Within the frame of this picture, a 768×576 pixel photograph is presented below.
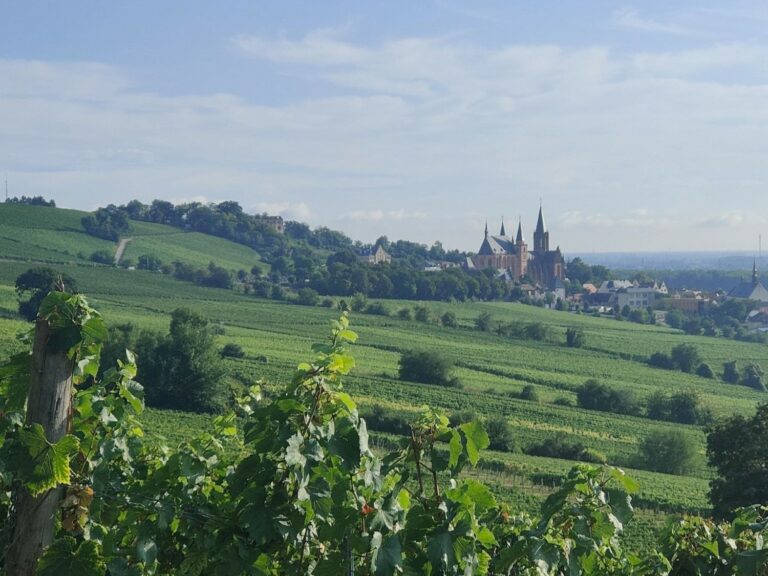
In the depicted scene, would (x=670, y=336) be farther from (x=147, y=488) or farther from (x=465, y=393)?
(x=147, y=488)

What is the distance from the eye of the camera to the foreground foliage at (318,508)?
354cm

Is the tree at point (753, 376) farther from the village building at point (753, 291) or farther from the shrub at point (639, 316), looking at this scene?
the village building at point (753, 291)

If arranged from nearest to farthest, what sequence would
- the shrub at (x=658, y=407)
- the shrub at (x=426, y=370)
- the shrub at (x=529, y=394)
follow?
the shrub at (x=658, y=407) → the shrub at (x=529, y=394) → the shrub at (x=426, y=370)

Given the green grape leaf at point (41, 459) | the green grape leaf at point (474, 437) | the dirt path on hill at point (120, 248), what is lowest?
the green grape leaf at point (41, 459)

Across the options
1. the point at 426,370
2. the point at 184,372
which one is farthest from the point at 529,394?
the point at 184,372

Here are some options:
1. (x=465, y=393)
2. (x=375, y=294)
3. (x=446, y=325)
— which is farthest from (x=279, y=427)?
(x=375, y=294)

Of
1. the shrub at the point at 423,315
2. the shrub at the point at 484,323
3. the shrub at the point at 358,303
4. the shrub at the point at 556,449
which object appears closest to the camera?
the shrub at the point at 556,449

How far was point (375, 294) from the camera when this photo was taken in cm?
10756

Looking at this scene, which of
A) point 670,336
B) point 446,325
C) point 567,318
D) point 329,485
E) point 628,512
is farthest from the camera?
point 567,318

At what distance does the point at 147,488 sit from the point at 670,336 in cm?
9562

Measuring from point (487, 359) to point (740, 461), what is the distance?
4000cm

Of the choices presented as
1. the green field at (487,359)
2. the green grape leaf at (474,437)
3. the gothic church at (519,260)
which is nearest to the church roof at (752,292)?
the gothic church at (519,260)

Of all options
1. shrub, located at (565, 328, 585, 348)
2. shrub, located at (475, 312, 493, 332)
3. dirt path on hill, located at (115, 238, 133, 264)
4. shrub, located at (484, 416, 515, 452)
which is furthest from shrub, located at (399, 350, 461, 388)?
dirt path on hill, located at (115, 238, 133, 264)

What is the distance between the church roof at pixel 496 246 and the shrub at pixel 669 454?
113m
